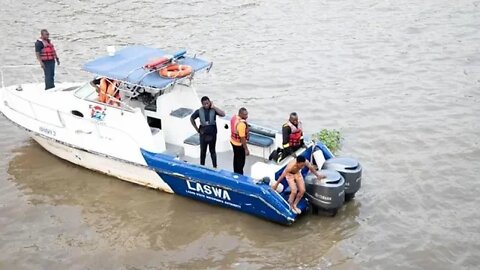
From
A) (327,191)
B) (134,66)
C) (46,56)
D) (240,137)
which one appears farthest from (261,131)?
(46,56)

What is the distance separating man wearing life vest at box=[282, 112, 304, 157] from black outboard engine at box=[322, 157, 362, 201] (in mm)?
621

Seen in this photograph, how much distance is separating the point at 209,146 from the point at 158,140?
1.08 m

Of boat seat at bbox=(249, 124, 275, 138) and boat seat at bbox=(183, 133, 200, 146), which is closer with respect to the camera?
boat seat at bbox=(249, 124, 275, 138)

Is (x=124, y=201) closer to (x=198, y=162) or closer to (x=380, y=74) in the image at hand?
(x=198, y=162)

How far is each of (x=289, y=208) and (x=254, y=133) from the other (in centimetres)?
204

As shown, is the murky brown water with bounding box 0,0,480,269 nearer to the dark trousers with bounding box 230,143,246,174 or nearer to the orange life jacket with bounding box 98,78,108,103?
the dark trousers with bounding box 230,143,246,174

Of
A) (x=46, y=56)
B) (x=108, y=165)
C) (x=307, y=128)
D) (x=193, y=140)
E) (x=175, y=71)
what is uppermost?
(x=175, y=71)

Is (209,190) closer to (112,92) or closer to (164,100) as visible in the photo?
(164,100)

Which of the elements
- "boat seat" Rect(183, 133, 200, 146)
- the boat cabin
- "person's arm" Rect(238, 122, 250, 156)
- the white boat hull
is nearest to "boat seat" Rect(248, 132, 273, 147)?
the boat cabin

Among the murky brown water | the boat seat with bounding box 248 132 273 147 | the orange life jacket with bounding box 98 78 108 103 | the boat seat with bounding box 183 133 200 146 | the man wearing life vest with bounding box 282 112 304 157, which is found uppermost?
the orange life jacket with bounding box 98 78 108 103

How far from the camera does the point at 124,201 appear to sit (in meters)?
12.1

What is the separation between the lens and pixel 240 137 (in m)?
11.2

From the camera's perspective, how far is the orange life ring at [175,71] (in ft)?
39.0

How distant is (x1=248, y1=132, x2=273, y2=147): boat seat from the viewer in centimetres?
1205
